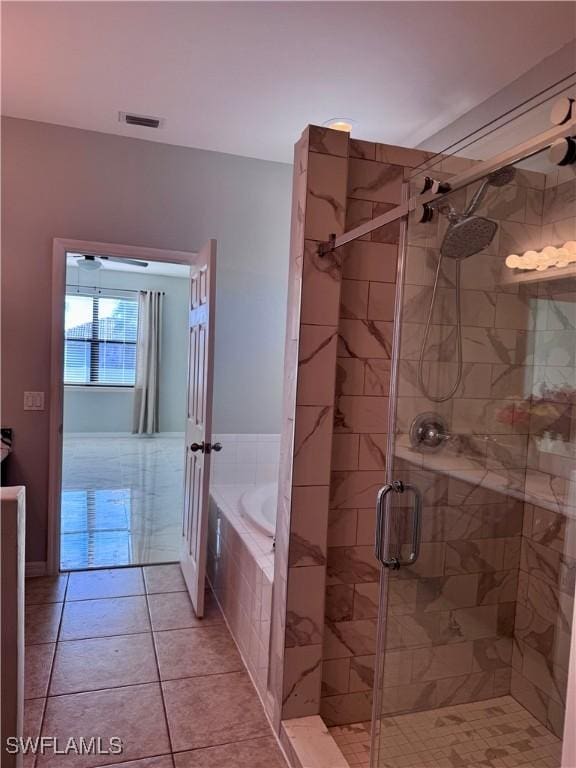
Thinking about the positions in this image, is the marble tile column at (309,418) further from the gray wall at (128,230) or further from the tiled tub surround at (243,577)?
the gray wall at (128,230)

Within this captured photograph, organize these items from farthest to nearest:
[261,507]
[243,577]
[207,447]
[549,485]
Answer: [261,507], [207,447], [243,577], [549,485]

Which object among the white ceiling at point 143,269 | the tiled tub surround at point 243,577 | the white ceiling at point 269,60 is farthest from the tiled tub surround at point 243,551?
the white ceiling at point 143,269

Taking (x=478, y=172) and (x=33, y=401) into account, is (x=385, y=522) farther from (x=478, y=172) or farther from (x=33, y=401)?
(x=33, y=401)

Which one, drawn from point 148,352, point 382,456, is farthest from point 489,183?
point 148,352

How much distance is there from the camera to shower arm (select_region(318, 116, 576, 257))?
112 centimetres

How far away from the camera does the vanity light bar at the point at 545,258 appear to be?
5.86ft

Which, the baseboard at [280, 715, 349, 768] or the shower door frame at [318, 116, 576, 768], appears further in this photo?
the baseboard at [280, 715, 349, 768]

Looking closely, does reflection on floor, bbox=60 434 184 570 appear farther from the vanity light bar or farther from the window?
the vanity light bar

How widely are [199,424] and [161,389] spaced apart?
5.60 meters

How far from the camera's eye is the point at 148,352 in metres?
8.17

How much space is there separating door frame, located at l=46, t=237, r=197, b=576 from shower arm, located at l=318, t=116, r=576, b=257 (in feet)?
5.43

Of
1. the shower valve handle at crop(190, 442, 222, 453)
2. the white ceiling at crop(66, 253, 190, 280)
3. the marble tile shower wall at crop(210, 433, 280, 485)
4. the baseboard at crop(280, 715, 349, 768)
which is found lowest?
the baseboard at crop(280, 715, 349, 768)

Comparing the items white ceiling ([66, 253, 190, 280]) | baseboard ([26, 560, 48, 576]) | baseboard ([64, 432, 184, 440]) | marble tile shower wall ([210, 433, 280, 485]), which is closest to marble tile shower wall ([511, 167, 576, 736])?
marble tile shower wall ([210, 433, 280, 485])

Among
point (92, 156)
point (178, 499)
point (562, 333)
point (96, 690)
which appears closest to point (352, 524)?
point (562, 333)
